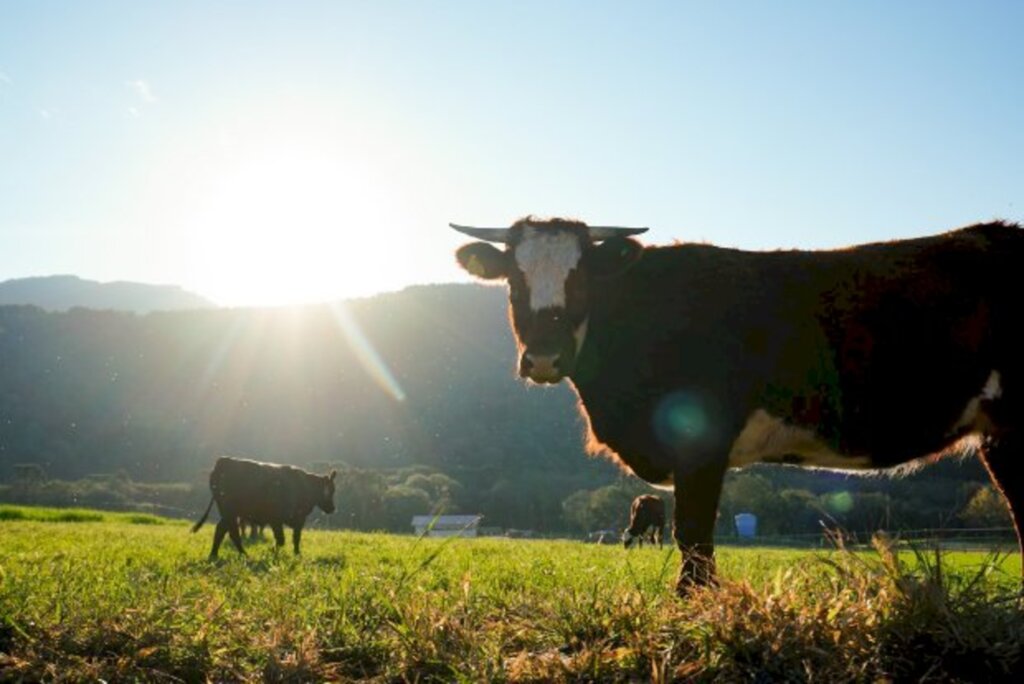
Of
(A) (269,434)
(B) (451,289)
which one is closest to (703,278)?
(A) (269,434)

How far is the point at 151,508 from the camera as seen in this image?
76.7 metres

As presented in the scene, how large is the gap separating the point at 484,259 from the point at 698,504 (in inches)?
119

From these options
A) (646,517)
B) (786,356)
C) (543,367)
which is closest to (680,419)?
(786,356)

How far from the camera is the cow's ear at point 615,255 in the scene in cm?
698

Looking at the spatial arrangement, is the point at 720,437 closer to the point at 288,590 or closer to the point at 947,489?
the point at 288,590

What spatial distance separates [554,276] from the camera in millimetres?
6883

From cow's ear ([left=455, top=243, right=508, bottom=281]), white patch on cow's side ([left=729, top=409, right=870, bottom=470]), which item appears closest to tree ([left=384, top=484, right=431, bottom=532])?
cow's ear ([left=455, top=243, right=508, bottom=281])

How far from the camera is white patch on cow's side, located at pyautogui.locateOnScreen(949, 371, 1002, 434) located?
6527 millimetres

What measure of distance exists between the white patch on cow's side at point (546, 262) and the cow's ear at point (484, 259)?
1.63 ft

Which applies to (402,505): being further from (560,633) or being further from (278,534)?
(560,633)

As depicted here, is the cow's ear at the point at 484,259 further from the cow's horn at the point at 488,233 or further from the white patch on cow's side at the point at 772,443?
the white patch on cow's side at the point at 772,443

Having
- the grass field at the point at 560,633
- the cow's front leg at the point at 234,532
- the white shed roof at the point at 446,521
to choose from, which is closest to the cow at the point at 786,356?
the grass field at the point at 560,633

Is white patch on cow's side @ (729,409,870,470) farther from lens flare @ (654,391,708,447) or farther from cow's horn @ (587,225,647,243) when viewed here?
cow's horn @ (587,225,647,243)

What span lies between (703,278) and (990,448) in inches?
103
